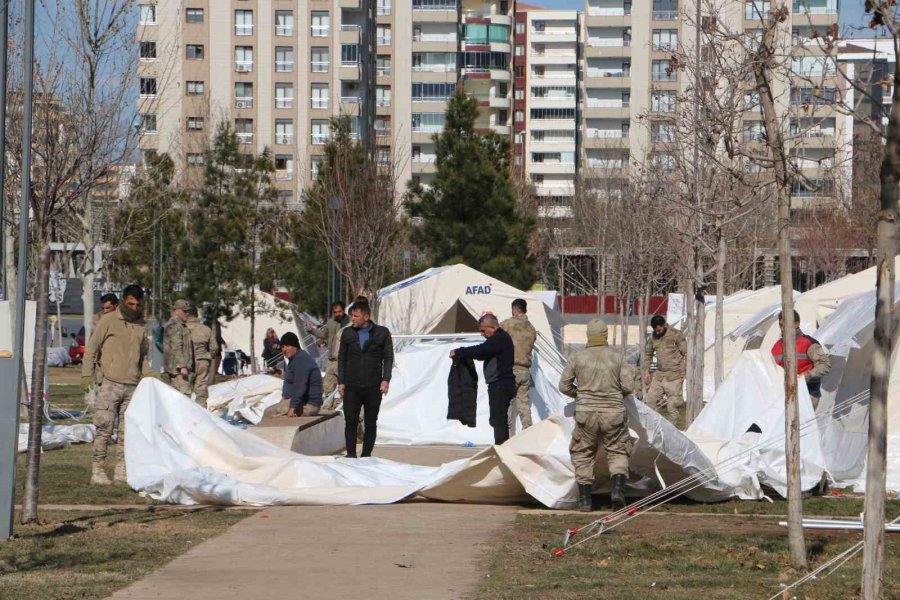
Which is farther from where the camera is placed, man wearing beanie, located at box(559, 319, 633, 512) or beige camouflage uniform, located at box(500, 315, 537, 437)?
beige camouflage uniform, located at box(500, 315, 537, 437)

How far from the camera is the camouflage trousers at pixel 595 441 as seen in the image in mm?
11648

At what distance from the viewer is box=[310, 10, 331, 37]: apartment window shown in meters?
90.0

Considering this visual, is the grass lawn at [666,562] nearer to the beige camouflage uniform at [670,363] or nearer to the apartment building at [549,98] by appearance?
the beige camouflage uniform at [670,363]

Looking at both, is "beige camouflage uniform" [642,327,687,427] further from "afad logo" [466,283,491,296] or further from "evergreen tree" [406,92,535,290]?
"evergreen tree" [406,92,535,290]

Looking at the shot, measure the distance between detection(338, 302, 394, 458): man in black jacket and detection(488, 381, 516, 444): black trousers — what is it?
1.49 metres

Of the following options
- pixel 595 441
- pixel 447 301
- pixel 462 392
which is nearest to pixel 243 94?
pixel 447 301

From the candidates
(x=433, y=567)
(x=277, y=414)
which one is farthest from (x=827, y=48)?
(x=277, y=414)

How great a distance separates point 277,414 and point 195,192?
37364 millimetres

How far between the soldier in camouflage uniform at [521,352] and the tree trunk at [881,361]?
11083mm

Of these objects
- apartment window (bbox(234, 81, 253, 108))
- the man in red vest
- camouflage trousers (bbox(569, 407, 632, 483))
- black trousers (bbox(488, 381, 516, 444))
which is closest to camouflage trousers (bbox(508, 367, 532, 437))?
black trousers (bbox(488, 381, 516, 444))

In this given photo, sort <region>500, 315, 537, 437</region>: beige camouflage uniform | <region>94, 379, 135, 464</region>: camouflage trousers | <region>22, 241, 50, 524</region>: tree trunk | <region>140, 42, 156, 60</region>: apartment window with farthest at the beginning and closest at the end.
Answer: <region>140, 42, 156, 60</region>: apartment window → <region>500, 315, 537, 437</region>: beige camouflage uniform → <region>94, 379, 135, 464</region>: camouflage trousers → <region>22, 241, 50, 524</region>: tree trunk

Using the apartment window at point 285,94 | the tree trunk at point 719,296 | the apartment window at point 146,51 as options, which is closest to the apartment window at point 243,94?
the apartment window at point 285,94

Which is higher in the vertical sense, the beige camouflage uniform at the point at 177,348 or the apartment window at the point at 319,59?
the apartment window at the point at 319,59

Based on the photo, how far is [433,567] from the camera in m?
8.73
